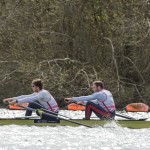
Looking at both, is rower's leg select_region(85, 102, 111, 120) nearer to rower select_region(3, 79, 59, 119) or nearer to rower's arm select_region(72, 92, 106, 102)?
rower's arm select_region(72, 92, 106, 102)

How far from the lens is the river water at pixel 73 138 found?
11664 millimetres

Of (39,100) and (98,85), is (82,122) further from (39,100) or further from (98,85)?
(39,100)

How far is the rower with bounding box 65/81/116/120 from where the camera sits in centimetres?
1468

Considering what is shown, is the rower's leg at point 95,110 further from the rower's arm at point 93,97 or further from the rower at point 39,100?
the rower at point 39,100

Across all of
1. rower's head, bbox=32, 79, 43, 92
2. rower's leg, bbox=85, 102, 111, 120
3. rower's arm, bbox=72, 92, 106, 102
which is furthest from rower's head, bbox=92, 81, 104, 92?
rower's head, bbox=32, 79, 43, 92

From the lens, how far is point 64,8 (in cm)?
2194

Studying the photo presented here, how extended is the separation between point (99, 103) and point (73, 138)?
2188mm

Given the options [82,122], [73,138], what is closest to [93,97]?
[82,122]

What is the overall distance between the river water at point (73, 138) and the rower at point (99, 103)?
463 millimetres

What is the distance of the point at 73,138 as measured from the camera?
12.9m

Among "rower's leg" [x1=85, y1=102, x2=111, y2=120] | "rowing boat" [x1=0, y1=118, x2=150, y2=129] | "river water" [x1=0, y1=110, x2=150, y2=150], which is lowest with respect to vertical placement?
"river water" [x1=0, y1=110, x2=150, y2=150]

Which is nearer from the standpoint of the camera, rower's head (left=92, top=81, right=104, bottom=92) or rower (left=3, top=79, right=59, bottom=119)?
rower (left=3, top=79, right=59, bottom=119)

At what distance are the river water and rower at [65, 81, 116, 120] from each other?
0.46m

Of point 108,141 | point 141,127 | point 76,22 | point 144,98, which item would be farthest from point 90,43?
point 108,141
